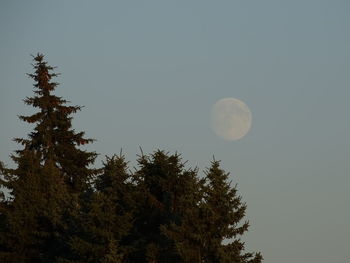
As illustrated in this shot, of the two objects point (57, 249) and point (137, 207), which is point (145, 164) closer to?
point (137, 207)

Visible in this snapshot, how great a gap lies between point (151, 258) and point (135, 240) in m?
2.15

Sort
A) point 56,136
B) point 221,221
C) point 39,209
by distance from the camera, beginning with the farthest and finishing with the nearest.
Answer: point 56,136, point 39,209, point 221,221

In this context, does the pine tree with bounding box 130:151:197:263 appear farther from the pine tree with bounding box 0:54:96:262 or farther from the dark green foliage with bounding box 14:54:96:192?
the dark green foliage with bounding box 14:54:96:192

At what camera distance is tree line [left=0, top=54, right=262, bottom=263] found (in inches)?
1474

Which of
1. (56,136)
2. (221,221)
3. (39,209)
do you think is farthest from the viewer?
(56,136)

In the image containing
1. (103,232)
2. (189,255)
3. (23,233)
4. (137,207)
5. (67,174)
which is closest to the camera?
(189,255)

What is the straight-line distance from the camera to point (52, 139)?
242ft

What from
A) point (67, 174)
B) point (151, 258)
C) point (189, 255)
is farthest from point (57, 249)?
point (67, 174)

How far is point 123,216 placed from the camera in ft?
134

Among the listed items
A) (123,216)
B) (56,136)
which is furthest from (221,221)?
(56,136)

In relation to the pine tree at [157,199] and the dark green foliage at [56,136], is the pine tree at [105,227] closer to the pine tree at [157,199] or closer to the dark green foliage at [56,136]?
the pine tree at [157,199]

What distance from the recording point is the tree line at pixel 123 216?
37.4 m

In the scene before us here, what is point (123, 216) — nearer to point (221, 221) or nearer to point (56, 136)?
point (221, 221)

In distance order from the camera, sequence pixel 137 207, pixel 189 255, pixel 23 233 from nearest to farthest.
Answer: pixel 189 255 → pixel 137 207 → pixel 23 233
